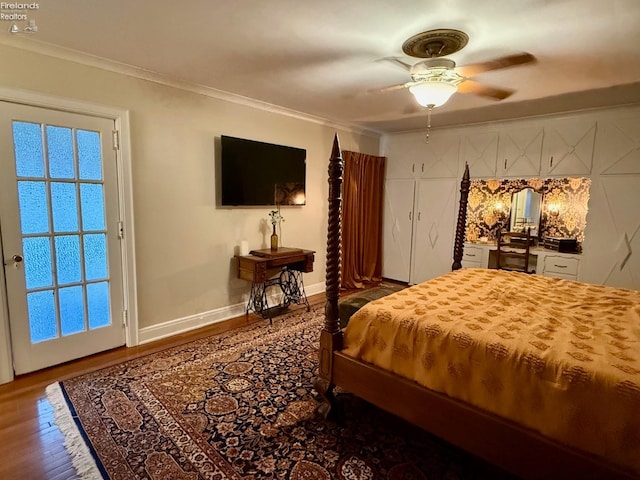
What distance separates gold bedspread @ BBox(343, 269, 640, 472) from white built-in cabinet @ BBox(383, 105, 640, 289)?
1.77 m

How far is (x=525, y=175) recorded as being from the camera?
443 cm

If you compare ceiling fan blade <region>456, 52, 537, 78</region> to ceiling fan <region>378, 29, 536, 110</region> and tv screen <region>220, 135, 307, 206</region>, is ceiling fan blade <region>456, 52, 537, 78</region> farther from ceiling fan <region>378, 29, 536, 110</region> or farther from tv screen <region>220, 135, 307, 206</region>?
tv screen <region>220, 135, 307, 206</region>

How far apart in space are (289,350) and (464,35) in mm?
2809

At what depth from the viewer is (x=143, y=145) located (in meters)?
3.09

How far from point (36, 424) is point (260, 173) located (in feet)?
9.55

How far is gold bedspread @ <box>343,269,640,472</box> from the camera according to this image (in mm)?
1344

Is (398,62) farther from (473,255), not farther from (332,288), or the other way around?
(473,255)

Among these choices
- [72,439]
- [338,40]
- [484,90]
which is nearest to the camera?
[72,439]

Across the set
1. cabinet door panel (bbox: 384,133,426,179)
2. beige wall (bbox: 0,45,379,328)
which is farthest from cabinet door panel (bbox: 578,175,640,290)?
beige wall (bbox: 0,45,379,328)

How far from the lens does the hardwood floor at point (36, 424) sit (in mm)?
1731

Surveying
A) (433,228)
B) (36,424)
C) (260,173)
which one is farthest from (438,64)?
(36,424)

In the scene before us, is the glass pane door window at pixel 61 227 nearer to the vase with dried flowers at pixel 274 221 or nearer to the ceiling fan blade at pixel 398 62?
the vase with dried flowers at pixel 274 221

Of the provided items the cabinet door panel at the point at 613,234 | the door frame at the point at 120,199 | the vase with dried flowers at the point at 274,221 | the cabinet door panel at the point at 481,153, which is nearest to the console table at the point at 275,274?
the vase with dried flowers at the point at 274,221

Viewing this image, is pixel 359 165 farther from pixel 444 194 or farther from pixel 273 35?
pixel 273 35
